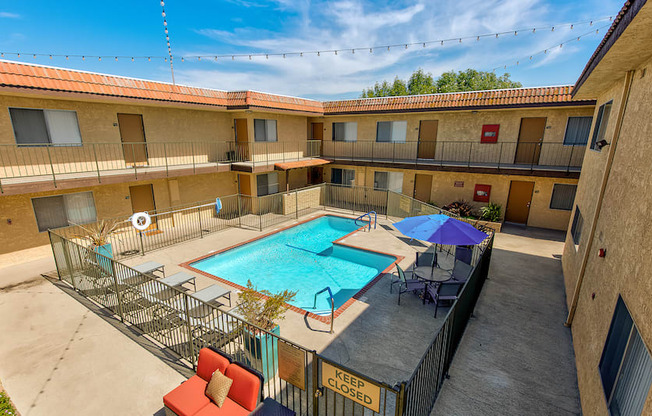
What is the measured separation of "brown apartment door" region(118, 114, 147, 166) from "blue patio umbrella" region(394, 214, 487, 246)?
12.4m

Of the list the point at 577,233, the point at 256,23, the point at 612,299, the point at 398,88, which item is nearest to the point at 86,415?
the point at 612,299

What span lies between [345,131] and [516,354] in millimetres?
18090

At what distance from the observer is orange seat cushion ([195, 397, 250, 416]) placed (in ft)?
14.6

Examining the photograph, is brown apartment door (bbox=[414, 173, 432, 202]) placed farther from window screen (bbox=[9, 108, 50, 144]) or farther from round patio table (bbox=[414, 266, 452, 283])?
window screen (bbox=[9, 108, 50, 144])

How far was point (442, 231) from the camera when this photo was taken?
8.50 m

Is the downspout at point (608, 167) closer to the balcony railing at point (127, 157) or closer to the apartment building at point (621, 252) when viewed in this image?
the apartment building at point (621, 252)

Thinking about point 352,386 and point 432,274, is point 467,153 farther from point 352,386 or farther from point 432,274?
point 352,386

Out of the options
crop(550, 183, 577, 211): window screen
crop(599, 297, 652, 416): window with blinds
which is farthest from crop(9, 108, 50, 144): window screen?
crop(550, 183, 577, 211): window screen

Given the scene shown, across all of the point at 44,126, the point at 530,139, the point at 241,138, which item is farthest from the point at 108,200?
the point at 530,139

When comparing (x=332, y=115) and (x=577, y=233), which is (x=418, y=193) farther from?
(x=577, y=233)

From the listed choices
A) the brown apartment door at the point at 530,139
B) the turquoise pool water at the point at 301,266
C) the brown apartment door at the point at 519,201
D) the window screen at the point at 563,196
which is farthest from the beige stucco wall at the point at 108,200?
the window screen at the point at 563,196

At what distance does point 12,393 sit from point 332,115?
1976 centimetres

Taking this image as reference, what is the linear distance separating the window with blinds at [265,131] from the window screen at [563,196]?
16126mm

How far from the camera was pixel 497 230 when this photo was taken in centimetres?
1509
